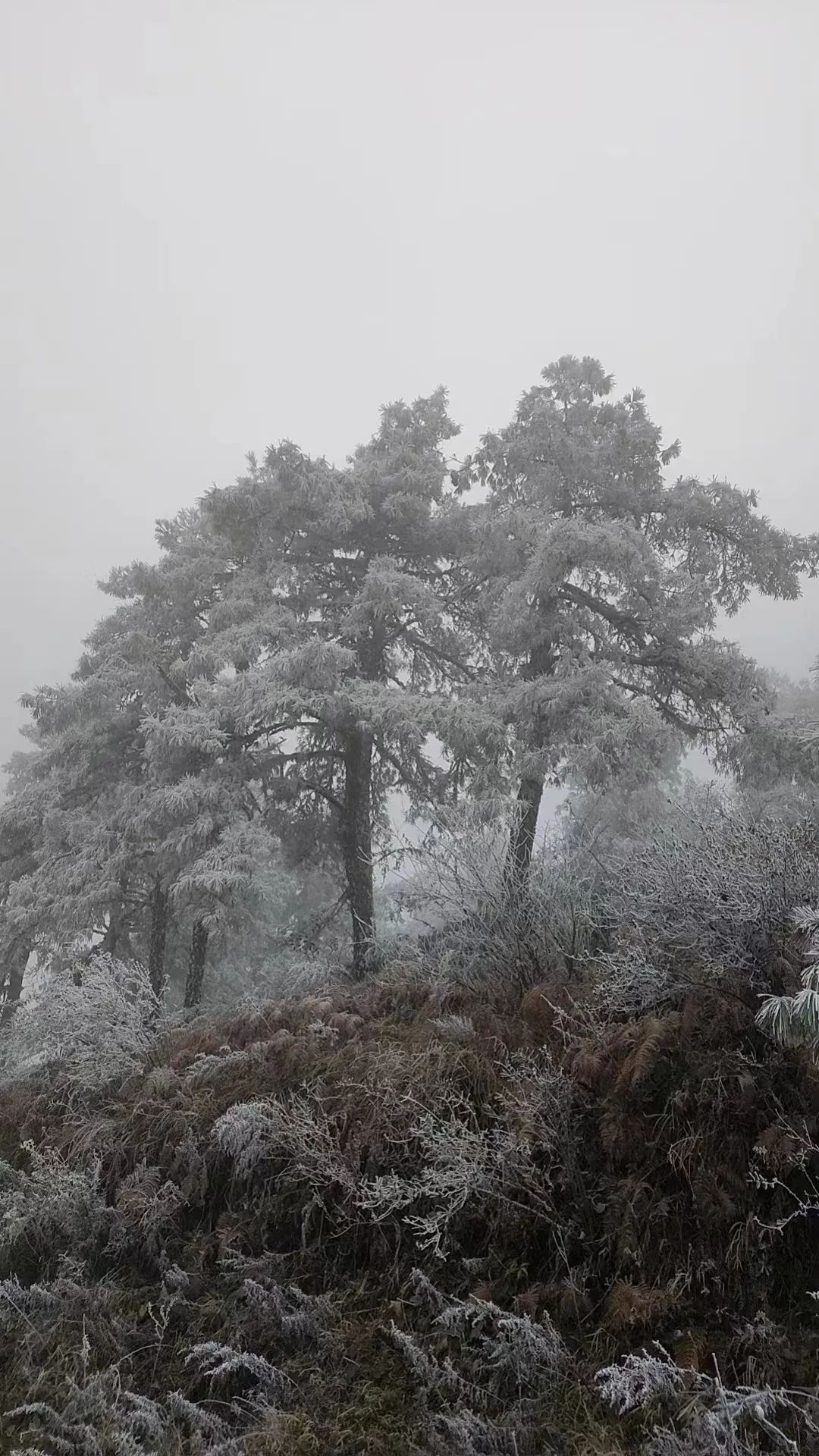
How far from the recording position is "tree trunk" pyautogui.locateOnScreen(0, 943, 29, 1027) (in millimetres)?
13428

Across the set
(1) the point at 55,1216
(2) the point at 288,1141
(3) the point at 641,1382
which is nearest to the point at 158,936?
(1) the point at 55,1216

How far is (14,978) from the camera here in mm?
15711

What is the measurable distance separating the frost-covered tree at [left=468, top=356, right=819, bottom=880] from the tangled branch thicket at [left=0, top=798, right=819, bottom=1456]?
4.90m

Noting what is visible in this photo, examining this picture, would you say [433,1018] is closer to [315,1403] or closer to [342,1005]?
[342,1005]

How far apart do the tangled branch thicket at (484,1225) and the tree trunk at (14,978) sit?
965cm

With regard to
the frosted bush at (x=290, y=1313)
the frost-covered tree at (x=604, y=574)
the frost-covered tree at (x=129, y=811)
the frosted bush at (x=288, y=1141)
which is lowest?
the frosted bush at (x=290, y=1313)

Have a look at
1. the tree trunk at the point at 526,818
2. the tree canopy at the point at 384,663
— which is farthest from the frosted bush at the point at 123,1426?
the tree canopy at the point at 384,663

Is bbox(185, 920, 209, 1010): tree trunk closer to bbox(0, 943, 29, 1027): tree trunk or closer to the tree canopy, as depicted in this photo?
the tree canopy

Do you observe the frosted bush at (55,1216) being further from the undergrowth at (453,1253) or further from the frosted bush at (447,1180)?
the frosted bush at (447,1180)

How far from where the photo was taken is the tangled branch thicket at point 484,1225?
2.72m

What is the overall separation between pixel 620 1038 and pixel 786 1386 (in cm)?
137

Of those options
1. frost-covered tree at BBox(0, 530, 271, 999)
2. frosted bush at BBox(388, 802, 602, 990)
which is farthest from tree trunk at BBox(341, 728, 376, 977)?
frosted bush at BBox(388, 802, 602, 990)

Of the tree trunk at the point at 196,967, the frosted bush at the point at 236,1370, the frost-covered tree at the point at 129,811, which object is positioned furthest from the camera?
the tree trunk at the point at 196,967

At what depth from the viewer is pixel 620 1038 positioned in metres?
3.62
